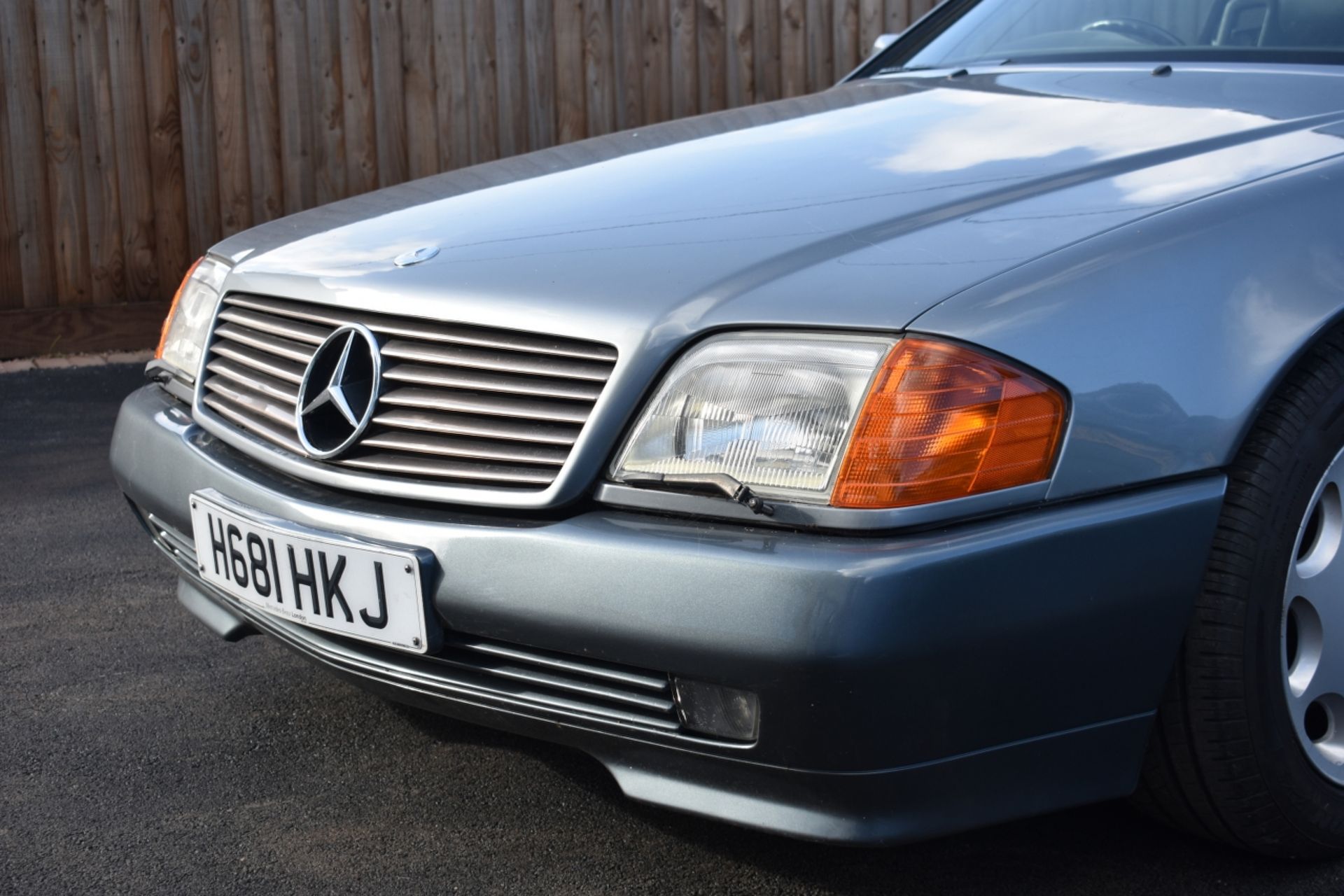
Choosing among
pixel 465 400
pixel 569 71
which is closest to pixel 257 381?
pixel 465 400

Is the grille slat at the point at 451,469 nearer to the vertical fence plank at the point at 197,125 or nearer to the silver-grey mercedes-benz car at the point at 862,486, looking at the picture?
the silver-grey mercedes-benz car at the point at 862,486

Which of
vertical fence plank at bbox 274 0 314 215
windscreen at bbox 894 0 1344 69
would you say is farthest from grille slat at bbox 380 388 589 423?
vertical fence plank at bbox 274 0 314 215

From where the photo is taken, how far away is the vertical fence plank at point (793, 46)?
6.91 metres

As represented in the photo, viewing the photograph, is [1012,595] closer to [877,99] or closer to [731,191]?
[731,191]

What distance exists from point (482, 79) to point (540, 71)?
11.0 inches

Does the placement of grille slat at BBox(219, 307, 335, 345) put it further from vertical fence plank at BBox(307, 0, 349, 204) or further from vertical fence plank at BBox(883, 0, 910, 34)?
vertical fence plank at BBox(883, 0, 910, 34)

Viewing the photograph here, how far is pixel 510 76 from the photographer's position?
637cm

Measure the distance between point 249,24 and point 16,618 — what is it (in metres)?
3.53

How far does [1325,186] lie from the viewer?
194 centimetres

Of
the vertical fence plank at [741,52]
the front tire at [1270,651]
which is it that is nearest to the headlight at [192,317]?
the front tire at [1270,651]

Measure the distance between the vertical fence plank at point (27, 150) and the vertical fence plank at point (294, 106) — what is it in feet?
3.08

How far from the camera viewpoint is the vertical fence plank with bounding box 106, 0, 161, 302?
5.68 m

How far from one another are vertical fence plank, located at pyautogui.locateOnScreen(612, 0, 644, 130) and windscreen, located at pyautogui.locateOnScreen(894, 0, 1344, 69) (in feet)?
11.0

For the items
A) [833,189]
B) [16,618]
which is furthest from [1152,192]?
[16,618]
